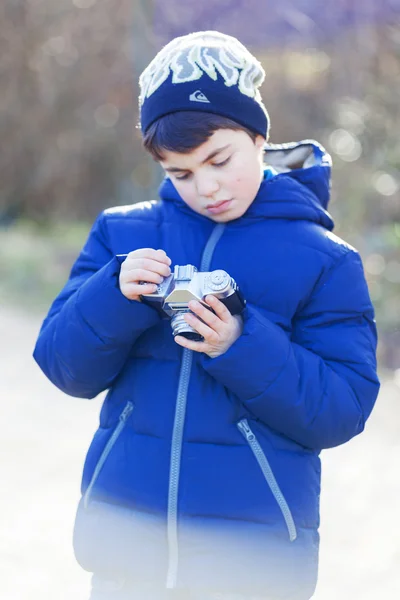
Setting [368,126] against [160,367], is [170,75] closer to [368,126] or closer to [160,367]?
[160,367]

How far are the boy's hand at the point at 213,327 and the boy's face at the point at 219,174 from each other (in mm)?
300

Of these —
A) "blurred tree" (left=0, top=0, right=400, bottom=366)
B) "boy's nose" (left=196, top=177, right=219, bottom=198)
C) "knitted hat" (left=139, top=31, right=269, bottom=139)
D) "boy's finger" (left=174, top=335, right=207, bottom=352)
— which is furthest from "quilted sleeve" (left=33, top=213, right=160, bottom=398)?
"blurred tree" (left=0, top=0, right=400, bottom=366)

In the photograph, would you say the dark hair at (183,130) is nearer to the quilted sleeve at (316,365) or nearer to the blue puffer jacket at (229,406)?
the blue puffer jacket at (229,406)

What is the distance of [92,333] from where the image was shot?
2004 mm

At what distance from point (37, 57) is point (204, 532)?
10.2 metres

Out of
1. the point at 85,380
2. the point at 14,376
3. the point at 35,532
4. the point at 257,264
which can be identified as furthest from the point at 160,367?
the point at 14,376

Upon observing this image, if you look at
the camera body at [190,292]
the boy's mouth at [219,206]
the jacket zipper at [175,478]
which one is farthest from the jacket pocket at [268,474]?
the boy's mouth at [219,206]

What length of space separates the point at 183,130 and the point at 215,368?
53 cm

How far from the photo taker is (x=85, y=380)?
6.82 ft

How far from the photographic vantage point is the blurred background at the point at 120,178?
356 centimetres

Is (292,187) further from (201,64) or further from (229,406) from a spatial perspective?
(229,406)

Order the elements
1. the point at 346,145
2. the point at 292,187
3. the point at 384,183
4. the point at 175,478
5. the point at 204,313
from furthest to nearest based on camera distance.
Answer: the point at 346,145 < the point at 384,183 < the point at 292,187 < the point at 175,478 < the point at 204,313

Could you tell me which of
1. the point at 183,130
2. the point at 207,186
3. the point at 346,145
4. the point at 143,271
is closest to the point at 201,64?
the point at 183,130

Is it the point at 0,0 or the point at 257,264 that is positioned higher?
the point at 0,0
